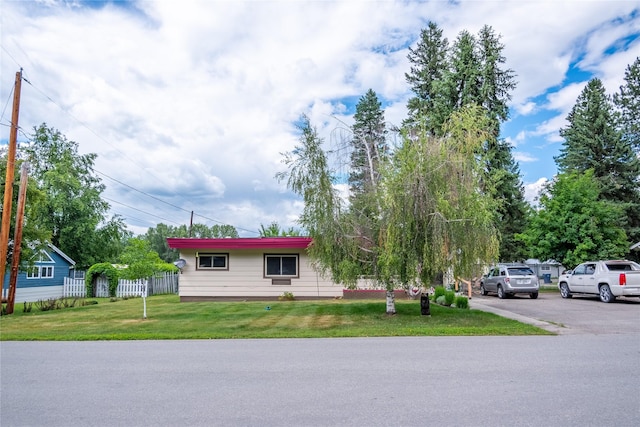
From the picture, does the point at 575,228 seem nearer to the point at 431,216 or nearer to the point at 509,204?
the point at 509,204

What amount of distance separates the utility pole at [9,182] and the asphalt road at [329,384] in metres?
9.08

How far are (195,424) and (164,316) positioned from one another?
11319mm

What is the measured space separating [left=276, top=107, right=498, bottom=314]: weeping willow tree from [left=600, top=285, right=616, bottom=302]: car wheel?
810cm

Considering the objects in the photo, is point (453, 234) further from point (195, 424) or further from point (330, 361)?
point (195, 424)

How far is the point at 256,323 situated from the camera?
13.0 m

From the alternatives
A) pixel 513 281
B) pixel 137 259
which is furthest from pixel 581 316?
pixel 137 259

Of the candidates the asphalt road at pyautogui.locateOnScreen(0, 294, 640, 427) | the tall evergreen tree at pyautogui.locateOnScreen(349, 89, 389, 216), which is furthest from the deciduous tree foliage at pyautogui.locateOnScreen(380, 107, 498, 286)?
the asphalt road at pyautogui.locateOnScreen(0, 294, 640, 427)

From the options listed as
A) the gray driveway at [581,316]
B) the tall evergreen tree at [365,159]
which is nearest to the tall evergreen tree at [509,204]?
the gray driveway at [581,316]

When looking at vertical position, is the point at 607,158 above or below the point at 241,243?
above

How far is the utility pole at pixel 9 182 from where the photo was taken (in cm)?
1655

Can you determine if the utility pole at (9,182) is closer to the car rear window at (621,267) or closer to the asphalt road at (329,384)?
the asphalt road at (329,384)

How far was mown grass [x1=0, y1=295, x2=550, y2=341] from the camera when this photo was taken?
10820 millimetres

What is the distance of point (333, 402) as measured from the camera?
516cm

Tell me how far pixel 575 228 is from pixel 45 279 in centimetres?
3325
